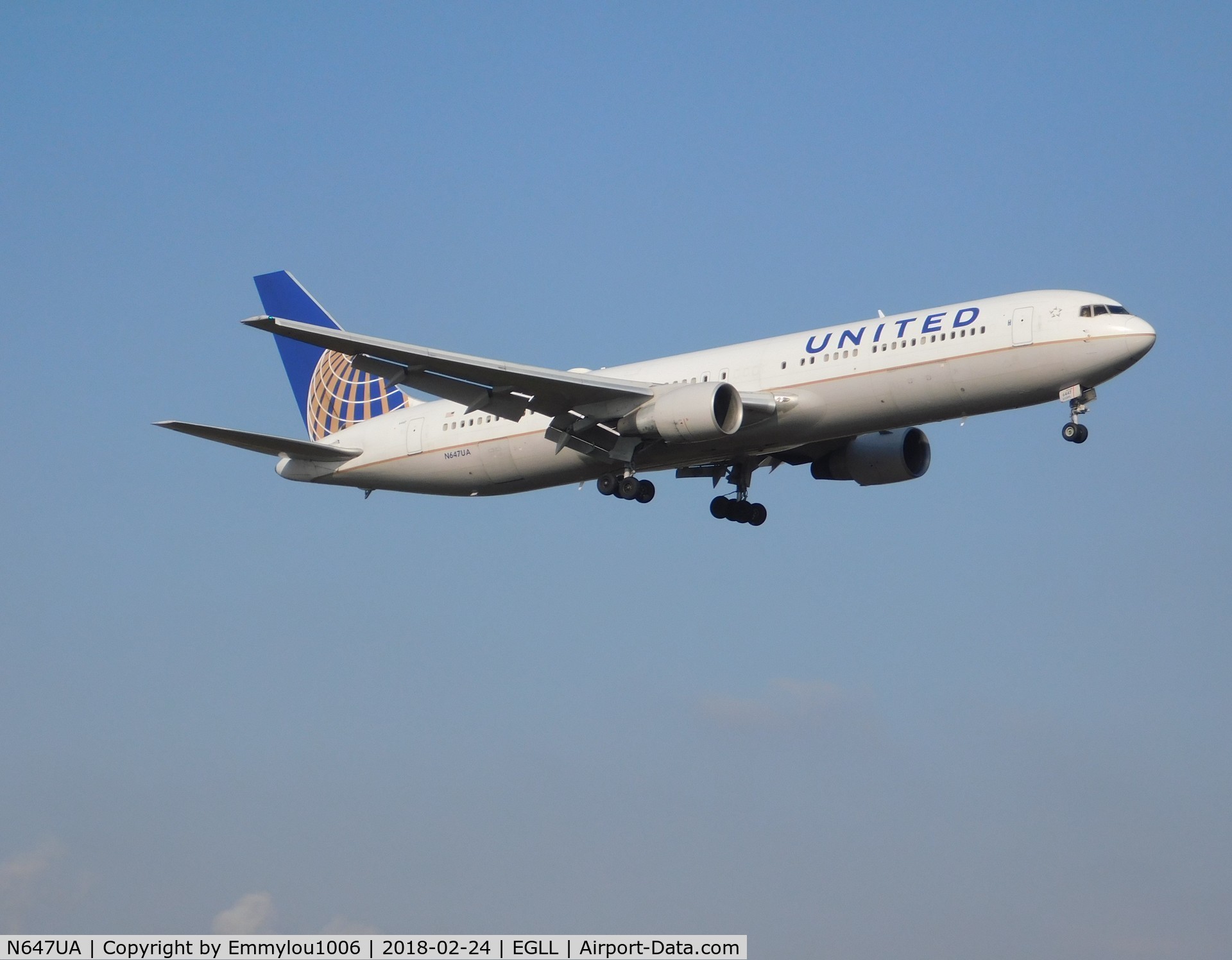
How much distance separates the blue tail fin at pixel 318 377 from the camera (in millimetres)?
43781

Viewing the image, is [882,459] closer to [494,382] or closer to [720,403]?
[720,403]

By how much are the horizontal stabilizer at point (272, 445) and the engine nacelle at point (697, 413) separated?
926 centimetres

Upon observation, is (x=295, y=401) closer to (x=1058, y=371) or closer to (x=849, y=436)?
(x=849, y=436)

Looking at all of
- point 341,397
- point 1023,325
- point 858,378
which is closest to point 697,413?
point 858,378

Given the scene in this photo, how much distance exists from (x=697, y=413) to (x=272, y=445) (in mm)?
11274

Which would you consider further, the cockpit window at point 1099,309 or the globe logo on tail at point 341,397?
the globe logo on tail at point 341,397

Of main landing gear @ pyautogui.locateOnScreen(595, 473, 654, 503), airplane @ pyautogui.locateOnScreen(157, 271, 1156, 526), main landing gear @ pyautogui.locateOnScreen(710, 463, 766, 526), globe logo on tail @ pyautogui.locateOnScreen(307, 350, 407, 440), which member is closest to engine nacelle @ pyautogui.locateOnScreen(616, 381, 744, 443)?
airplane @ pyautogui.locateOnScreen(157, 271, 1156, 526)

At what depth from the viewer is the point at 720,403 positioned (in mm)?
35625

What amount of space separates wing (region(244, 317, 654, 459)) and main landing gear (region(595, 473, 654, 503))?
0.79m

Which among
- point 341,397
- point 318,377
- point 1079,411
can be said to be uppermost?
point 318,377

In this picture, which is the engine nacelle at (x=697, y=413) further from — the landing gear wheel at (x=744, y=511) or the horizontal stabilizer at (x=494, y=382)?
the landing gear wheel at (x=744, y=511)

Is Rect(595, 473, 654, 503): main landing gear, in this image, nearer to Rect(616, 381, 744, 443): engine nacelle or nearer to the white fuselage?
the white fuselage

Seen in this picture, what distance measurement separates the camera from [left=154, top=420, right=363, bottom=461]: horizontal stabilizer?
3738cm

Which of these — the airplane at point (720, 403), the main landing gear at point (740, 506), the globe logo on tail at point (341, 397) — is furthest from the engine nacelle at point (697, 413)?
the globe logo on tail at point (341, 397)
